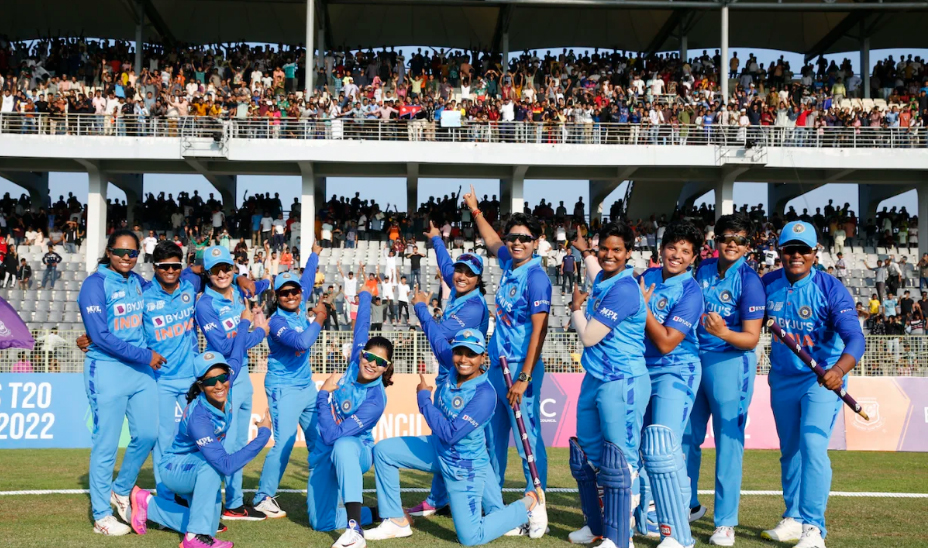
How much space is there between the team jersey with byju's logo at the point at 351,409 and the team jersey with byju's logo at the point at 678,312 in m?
Answer: 2.16

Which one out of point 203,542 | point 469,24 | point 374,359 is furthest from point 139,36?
point 203,542

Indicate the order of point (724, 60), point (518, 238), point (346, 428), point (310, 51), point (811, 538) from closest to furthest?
1. point (811, 538)
2. point (346, 428)
3. point (518, 238)
4. point (310, 51)
5. point (724, 60)

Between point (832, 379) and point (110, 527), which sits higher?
point (832, 379)

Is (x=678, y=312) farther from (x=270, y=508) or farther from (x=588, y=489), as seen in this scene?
(x=270, y=508)

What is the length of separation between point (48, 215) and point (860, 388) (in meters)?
24.1

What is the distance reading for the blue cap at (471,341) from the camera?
676 cm

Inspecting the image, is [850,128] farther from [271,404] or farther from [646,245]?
[271,404]

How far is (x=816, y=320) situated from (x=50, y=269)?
22353mm

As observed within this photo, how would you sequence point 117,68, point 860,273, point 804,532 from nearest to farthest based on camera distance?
point 804,532 → point 860,273 → point 117,68

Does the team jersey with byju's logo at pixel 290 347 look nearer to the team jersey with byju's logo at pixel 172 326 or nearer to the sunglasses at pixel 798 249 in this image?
the team jersey with byju's logo at pixel 172 326

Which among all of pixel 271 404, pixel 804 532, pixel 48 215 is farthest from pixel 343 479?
pixel 48 215

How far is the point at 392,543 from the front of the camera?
22.3 ft

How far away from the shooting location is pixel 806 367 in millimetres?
6828

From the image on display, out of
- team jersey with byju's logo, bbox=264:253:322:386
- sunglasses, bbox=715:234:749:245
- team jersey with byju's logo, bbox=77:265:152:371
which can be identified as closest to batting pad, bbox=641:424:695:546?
sunglasses, bbox=715:234:749:245
